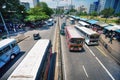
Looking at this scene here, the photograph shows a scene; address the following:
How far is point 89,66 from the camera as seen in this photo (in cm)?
1230

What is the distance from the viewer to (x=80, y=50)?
53.9 ft

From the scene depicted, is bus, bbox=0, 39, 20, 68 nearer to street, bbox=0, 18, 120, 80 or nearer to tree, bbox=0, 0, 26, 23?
street, bbox=0, 18, 120, 80

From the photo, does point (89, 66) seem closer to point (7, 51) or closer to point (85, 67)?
point (85, 67)

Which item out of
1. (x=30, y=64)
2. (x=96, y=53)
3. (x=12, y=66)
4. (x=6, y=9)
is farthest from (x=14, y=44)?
(x=6, y=9)

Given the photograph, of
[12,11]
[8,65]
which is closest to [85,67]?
[8,65]

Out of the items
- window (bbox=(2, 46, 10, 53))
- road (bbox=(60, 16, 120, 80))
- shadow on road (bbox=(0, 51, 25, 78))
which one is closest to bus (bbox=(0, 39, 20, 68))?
window (bbox=(2, 46, 10, 53))

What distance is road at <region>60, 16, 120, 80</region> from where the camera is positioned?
10461 mm

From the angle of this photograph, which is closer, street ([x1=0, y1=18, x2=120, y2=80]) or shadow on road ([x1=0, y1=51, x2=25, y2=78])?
street ([x1=0, y1=18, x2=120, y2=80])

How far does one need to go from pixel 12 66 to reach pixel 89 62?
428 inches

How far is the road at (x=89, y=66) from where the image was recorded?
10461 mm

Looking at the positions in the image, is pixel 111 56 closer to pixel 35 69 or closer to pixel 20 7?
pixel 35 69

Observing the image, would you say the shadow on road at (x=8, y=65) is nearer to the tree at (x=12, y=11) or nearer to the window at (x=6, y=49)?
the window at (x=6, y=49)

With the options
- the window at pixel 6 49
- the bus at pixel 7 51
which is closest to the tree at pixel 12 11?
the bus at pixel 7 51

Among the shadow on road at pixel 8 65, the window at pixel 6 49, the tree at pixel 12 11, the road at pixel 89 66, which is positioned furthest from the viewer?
the tree at pixel 12 11
